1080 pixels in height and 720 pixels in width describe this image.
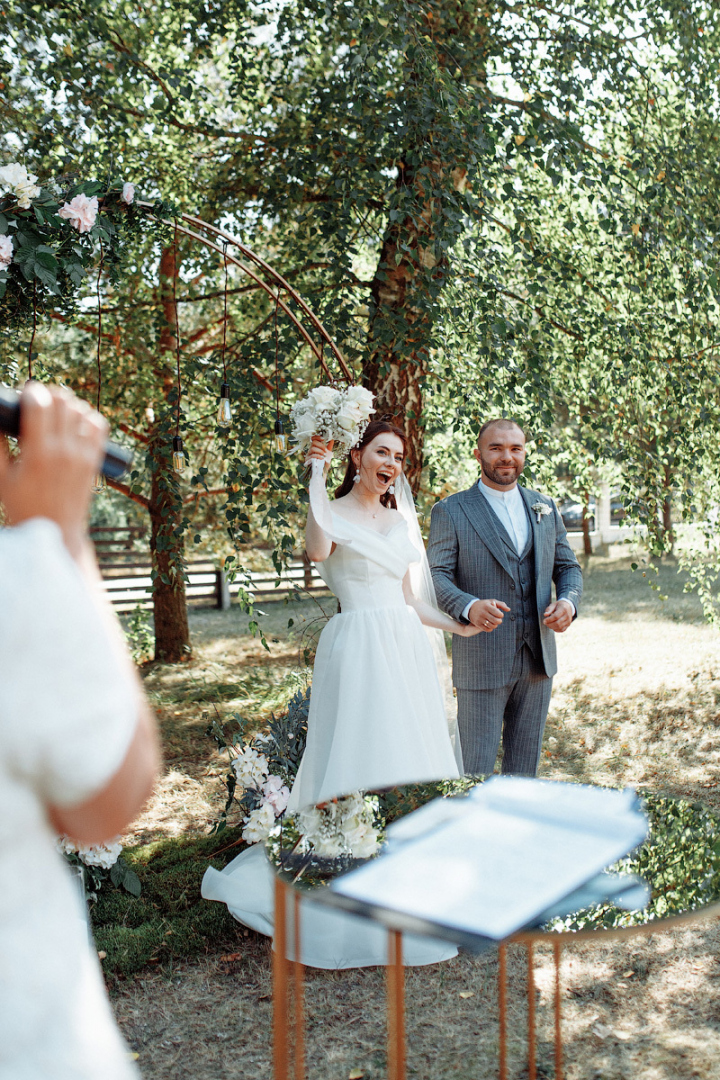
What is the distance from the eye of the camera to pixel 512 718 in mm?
3721

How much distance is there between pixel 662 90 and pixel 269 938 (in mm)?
5445

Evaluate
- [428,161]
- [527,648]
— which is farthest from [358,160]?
[527,648]

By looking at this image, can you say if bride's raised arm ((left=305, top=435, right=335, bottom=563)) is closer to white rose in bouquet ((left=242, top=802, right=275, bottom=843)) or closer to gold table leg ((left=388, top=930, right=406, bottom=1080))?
white rose in bouquet ((left=242, top=802, right=275, bottom=843))

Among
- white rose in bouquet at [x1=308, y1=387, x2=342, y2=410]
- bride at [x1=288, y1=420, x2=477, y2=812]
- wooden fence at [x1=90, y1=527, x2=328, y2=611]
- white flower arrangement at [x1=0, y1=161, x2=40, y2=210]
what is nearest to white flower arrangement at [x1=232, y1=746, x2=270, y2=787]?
bride at [x1=288, y1=420, x2=477, y2=812]

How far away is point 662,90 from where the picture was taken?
5.64 m

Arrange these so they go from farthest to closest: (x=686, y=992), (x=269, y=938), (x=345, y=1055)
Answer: (x=269, y=938), (x=686, y=992), (x=345, y=1055)

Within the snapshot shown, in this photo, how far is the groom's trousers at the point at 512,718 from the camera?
3.63 metres

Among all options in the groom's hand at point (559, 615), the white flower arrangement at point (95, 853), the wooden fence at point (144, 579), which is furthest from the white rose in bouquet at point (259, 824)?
the wooden fence at point (144, 579)

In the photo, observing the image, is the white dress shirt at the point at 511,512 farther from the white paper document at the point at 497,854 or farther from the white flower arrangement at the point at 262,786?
the white paper document at the point at 497,854

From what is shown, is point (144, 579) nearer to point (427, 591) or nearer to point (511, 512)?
point (427, 591)

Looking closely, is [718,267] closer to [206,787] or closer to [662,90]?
[662,90]

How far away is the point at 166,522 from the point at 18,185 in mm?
1848

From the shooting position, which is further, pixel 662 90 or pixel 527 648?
pixel 662 90

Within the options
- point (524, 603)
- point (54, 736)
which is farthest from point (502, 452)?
point (54, 736)
